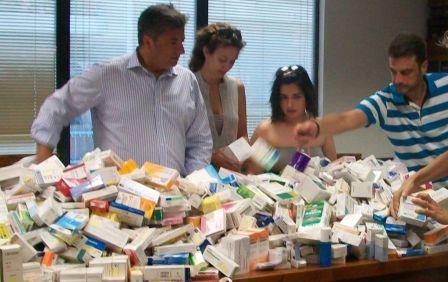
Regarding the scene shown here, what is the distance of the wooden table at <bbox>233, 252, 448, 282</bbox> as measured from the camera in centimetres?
152

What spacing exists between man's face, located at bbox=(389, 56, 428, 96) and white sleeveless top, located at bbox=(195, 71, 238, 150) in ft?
2.90

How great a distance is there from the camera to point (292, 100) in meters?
2.59

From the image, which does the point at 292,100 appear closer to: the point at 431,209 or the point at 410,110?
the point at 410,110

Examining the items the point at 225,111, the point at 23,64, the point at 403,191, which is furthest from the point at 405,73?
the point at 23,64

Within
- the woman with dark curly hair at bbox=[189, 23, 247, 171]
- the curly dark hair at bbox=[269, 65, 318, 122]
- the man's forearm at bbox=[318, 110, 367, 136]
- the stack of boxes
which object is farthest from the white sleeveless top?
the stack of boxes

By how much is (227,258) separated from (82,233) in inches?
15.2

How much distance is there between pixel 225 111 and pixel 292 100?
0.41 metres

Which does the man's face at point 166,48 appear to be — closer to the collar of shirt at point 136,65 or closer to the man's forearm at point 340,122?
the collar of shirt at point 136,65

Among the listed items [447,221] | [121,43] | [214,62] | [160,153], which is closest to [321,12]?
[121,43]

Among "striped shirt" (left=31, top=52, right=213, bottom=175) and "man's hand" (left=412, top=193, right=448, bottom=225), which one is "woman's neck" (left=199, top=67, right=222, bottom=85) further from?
"man's hand" (left=412, top=193, right=448, bottom=225)

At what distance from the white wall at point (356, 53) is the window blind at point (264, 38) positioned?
0.56 ft

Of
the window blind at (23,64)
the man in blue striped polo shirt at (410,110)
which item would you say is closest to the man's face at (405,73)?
the man in blue striped polo shirt at (410,110)

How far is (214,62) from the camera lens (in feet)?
9.00

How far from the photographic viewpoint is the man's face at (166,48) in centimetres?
233
